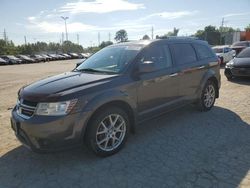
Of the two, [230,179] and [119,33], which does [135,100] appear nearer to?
[230,179]

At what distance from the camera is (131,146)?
4.50 meters

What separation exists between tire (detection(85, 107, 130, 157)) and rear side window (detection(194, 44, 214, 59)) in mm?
2778

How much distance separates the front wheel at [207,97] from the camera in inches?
243

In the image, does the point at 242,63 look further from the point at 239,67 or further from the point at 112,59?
the point at 112,59

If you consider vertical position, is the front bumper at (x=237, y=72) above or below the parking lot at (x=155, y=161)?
above

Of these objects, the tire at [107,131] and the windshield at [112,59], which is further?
the windshield at [112,59]

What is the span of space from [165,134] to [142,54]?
159 centimetres

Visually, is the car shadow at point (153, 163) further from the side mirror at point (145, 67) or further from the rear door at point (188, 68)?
the side mirror at point (145, 67)

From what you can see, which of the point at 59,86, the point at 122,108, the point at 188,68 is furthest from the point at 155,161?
the point at 188,68

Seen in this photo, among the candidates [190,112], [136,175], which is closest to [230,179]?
[136,175]

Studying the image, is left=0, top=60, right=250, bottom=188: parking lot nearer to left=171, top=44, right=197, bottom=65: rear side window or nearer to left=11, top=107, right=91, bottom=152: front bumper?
left=11, top=107, right=91, bottom=152: front bumper

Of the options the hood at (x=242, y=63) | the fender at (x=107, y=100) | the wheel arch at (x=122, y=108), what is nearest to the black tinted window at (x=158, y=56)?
the fender at (x=107, y=100)

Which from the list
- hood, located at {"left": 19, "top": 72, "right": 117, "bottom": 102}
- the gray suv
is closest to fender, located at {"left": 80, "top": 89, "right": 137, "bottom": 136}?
the gray suv

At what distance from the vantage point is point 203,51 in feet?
20.5
